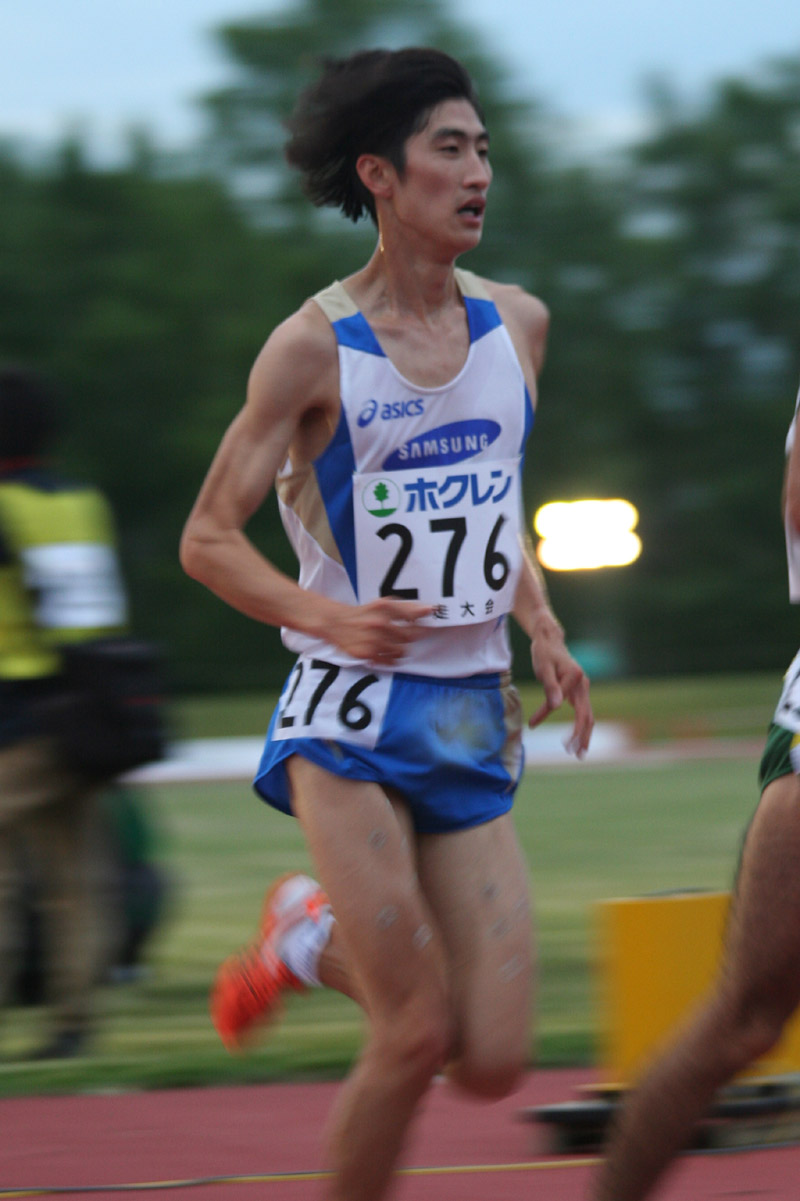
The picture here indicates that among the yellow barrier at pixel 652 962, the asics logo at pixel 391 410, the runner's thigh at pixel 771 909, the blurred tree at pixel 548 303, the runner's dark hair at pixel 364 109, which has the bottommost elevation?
the yellow barrier at pixel 652 962

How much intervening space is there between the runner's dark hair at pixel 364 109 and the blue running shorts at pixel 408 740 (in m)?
0.99

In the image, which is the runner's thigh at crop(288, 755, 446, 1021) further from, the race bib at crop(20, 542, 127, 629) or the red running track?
the race bib at crop(20, 542, 127, 629)

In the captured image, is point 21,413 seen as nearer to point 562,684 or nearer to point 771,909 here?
point 562,684

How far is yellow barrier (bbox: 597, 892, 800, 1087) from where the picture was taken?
4.47 meters

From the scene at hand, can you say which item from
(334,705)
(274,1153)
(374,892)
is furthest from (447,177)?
(274,1153)

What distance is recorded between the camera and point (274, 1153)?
4633 millimetres

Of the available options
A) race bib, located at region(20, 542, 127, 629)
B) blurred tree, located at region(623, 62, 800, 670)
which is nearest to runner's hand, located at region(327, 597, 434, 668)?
race bib, located at region(20, 542, 127, 629)

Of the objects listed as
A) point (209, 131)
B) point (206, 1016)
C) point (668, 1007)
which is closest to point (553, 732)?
point (206, 1016)

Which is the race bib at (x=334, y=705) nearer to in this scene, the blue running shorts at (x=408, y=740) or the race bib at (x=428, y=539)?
the blue running shorts at (x=408, y=740)

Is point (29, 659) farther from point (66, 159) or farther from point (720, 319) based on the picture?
point (720, 319)

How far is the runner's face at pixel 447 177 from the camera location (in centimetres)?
363

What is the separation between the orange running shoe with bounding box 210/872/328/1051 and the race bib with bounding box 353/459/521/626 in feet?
2.73

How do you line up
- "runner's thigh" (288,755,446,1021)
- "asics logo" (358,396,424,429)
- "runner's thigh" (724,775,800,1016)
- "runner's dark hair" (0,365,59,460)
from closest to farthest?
"runner's thigh" (724,775,800,1016)
"runner's thigh" (288,755,446,1021)
"asics logo" (358,396,424,429)
"runner's dark hair" (0,365,59,460)

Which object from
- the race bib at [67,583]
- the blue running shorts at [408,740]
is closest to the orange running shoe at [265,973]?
the blue running shorts at [408,740]
